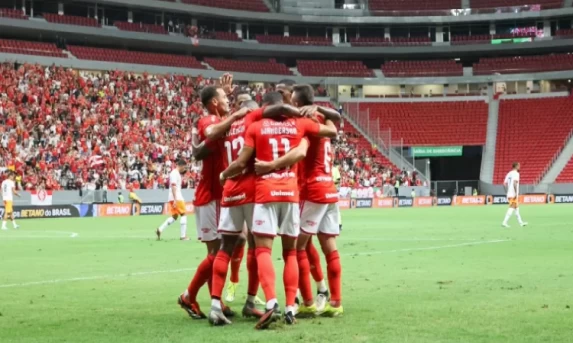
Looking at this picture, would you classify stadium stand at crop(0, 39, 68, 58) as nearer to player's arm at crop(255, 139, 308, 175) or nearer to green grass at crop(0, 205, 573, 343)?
green grass at crop(0, 205, 573, 343)

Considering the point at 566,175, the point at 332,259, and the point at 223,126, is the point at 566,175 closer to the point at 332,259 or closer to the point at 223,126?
the point at 332,259

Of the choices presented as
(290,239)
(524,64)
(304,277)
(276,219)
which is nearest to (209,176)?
(276,219)

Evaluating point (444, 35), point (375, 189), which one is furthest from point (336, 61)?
point (375, 189)

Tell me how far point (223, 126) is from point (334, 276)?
2472 millimetres

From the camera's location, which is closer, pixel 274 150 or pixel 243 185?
pixel 274 150

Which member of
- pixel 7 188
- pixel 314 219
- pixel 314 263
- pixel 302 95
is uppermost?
pixel 302 95

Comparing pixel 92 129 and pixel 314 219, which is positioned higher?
pixel 92 129

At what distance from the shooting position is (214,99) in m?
11.3

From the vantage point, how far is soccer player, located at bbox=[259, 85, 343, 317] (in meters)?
11.2

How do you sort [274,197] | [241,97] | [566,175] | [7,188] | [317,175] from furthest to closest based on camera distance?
[566,175], [7,188], [241,97], [317,175], [274,197]

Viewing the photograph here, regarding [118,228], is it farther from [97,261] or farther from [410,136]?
[410,136]

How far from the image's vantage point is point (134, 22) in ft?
252

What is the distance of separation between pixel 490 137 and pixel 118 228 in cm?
4984

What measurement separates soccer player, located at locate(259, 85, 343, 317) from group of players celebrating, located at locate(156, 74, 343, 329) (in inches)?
0.5
